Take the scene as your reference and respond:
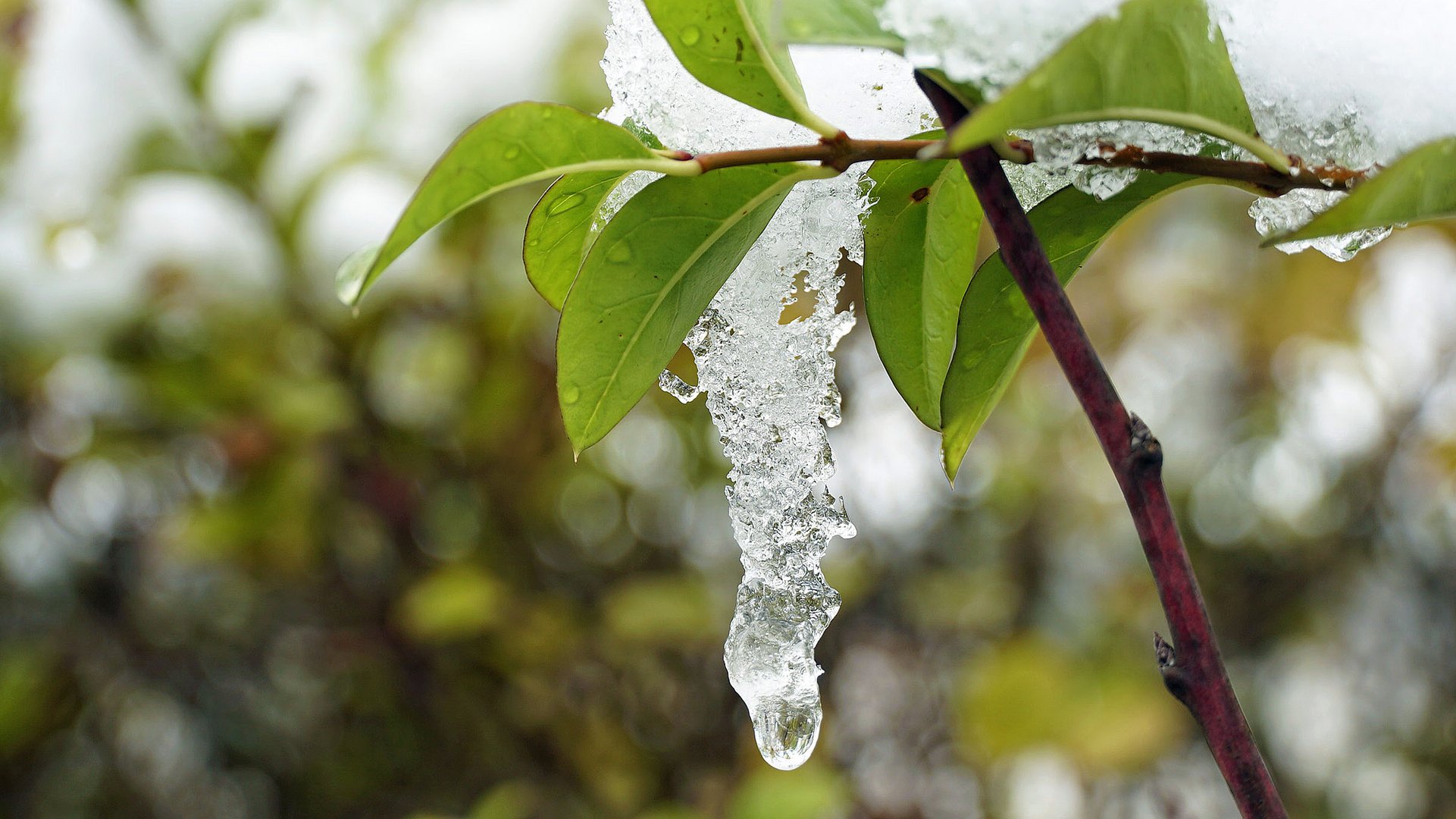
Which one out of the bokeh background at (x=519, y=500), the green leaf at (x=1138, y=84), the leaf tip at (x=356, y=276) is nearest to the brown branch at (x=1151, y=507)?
the green leaf at (x=1138, y=84)

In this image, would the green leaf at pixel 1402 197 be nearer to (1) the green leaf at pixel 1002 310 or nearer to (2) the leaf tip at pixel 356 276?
(1) the green leaf at pixel 1002 310

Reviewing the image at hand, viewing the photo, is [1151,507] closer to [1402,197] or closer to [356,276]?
[1402,197]

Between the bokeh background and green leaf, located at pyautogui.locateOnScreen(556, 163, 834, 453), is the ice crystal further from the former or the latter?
the bokeh background

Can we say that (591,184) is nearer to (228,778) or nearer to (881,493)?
(881,493)

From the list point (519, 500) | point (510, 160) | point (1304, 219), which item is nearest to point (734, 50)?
point (510, 160)

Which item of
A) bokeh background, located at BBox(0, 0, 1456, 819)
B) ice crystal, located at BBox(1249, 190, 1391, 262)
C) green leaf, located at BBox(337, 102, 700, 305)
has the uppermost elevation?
green leaf, located at BBox(337, 102, 700, 305)

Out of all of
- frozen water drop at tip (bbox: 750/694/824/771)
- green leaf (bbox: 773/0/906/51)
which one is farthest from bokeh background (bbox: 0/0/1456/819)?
green leaf (bbox: 773/0/906/51)

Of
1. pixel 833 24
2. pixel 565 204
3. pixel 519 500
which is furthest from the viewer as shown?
pixel 519 500
